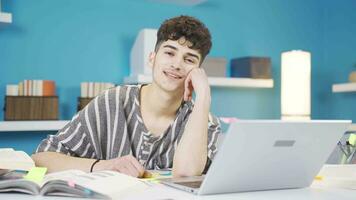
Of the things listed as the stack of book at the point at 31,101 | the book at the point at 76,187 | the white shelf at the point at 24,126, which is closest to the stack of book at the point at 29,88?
the stack of book at the point at 31,101

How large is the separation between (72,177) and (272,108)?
9.59ft

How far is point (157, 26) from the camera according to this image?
10.9ft

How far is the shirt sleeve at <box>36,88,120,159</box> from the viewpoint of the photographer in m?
1.63

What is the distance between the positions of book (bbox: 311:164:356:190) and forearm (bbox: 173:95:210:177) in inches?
12.8

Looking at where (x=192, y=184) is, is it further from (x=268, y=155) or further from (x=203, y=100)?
(x=203, y=100)

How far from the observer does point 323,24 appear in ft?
13.2

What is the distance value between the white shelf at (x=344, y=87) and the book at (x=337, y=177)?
7.07ft

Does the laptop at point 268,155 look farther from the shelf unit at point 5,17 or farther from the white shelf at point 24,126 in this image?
the shelf unit at point 5,17

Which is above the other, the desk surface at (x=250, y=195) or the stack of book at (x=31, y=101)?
the stack of book at (x=31, y=101)

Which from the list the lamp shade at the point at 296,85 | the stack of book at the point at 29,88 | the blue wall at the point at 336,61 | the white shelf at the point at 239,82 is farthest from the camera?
the blue wall at the point at 336,61

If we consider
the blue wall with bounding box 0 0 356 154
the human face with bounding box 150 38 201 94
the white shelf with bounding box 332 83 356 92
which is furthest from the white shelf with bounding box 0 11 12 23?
the white shelf with bounding box 332 83 356 92

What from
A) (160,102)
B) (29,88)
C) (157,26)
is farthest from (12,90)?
(160,102)

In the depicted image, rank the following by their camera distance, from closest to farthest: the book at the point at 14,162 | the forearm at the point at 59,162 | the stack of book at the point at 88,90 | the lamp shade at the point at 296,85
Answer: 1. the book at the point at 14,162
2. the forearm at the point at 59,162
3. the stack of book at the point at 88,90
4. the lamp shade at the point at 296,85

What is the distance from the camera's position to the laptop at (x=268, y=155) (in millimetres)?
942
